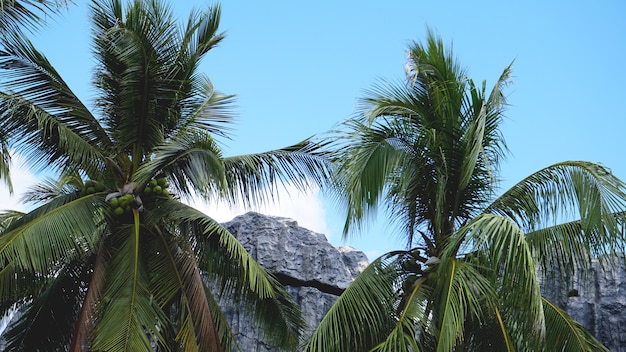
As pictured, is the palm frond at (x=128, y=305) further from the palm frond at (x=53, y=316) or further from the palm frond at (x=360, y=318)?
the palm frond at (x=360, y=318)

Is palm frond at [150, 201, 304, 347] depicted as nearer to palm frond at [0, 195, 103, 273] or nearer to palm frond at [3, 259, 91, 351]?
palm frond at [0, 195, 103, 273]

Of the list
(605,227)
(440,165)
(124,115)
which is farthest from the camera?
(124,115)

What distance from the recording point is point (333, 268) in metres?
14.2

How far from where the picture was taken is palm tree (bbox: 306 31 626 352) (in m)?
8.95

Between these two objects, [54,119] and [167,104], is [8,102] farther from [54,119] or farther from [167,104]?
[167,104]

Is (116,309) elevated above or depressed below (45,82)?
below

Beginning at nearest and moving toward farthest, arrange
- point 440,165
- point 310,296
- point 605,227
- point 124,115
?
1. point 605,227
2. point 440,165
3. point 124,115
4. point 310,296

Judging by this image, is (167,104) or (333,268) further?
(333,268)

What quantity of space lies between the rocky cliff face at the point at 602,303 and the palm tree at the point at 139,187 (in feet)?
14.1

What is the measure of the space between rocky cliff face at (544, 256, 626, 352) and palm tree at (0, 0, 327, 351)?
430 centimetres

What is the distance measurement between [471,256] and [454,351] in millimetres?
1020

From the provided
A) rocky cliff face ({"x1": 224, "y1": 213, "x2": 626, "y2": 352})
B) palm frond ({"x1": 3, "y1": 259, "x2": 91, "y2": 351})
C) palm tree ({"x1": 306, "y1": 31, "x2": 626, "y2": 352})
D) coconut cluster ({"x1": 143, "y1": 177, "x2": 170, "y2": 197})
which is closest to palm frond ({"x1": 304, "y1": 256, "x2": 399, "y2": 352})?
palm tree ({"x1": 306, "y1": 31, "x2": 626, "y2": 352})

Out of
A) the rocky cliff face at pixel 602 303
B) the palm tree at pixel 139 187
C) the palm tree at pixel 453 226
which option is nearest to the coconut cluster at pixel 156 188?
the palm tree at pixel 139 187

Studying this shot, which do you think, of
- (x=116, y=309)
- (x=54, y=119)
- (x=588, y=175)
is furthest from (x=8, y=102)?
(x=588, y=175)
